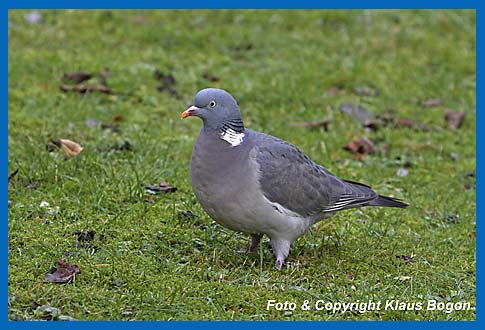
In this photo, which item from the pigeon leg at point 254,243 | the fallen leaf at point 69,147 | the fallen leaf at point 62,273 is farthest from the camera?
the fallen leaf at point 69,147

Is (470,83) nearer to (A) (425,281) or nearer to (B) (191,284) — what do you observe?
(A) (425,281)

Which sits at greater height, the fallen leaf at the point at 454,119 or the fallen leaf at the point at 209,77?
the fallen leaf at the point at 209,77

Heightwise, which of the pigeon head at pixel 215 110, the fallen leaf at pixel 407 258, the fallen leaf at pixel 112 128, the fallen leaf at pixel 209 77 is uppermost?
the pigeon head at pixel 215 110

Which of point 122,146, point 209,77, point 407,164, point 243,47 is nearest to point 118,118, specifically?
point 122,146

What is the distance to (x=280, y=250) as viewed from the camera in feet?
16.5

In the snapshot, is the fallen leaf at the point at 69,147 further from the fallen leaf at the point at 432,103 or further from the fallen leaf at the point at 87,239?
the fallen leaf at the point at 432,103

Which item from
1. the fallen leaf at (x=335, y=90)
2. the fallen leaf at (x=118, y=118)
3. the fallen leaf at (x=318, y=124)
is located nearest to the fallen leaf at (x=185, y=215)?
the fallen leaf at (x=118, y=118)

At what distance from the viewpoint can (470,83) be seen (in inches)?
350

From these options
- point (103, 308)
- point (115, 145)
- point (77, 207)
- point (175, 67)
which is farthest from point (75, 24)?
point (103, 308)

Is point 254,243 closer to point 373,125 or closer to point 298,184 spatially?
point 298,184

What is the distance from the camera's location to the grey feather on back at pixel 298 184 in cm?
496

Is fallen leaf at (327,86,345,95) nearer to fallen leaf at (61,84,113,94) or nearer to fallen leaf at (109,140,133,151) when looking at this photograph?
fallen leaf at (61,84,113,94)

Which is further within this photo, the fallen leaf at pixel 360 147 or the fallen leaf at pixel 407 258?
the fallen leaf at pixel 360 147

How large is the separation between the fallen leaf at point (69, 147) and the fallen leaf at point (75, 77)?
1.52 m
